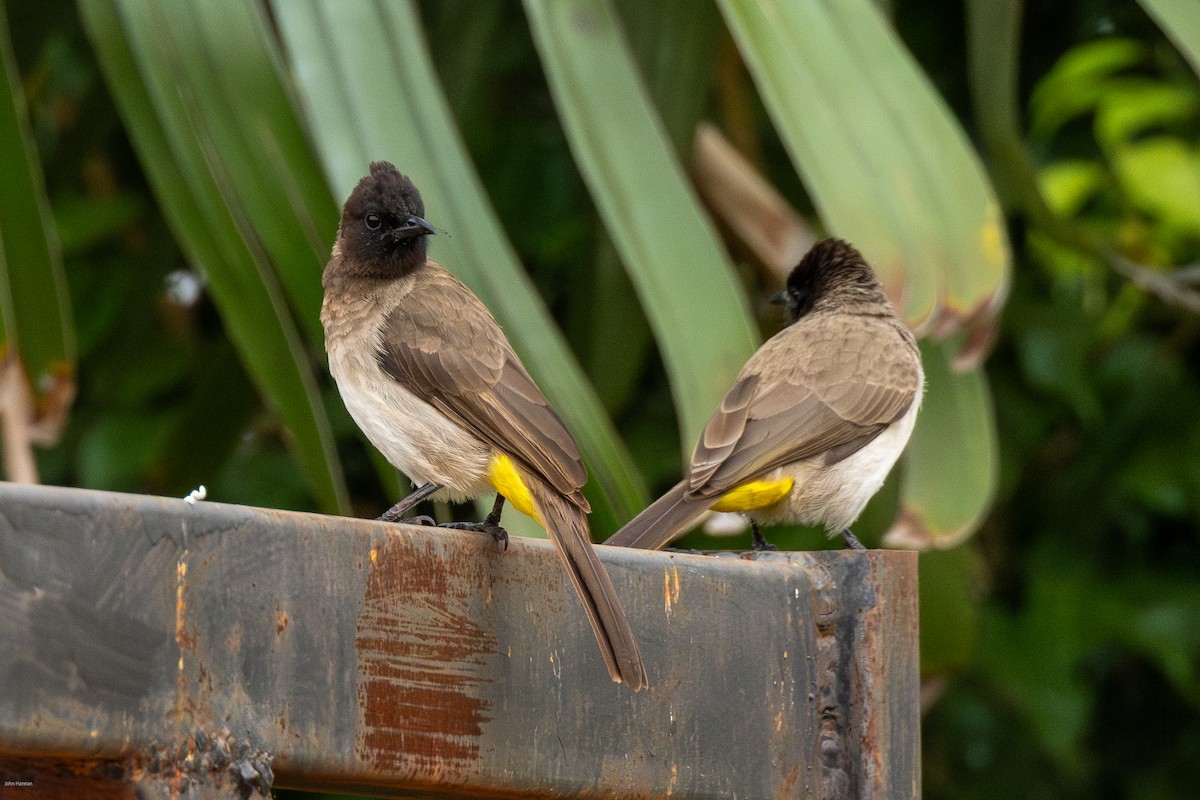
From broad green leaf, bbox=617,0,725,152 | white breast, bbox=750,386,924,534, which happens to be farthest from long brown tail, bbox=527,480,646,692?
broad green leaf, bbox=617,0,725,152

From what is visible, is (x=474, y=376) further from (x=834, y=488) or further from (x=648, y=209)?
(x=834, y=488)

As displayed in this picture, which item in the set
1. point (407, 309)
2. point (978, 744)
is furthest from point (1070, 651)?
point (407, 309)

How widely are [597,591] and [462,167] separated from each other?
1564mm

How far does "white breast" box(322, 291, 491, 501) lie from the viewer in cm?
283

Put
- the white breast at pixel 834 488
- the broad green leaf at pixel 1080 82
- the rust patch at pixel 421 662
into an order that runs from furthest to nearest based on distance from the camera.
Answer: the broad green leaf at pixel 1080 82 → the white breast at pixel 834 488 → the rust patch at pixel 421 662

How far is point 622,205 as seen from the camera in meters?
3.39

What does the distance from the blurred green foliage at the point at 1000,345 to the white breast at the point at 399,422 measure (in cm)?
129

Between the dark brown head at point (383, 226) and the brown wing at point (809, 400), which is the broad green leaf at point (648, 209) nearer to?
the brown wing at point (809, 400)

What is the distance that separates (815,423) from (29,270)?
1.79 meters

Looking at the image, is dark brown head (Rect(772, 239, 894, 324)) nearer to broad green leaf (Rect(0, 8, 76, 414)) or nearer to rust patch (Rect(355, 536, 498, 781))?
broad green leaf (Rect(0, 8, 76, 414))

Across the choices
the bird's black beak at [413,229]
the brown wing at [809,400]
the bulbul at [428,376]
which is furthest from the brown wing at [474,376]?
the brown wing at [809,400]

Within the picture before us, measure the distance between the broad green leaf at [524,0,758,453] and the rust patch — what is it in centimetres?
133

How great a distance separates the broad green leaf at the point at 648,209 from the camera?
3211 mm

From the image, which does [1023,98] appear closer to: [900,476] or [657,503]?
[900,476]
